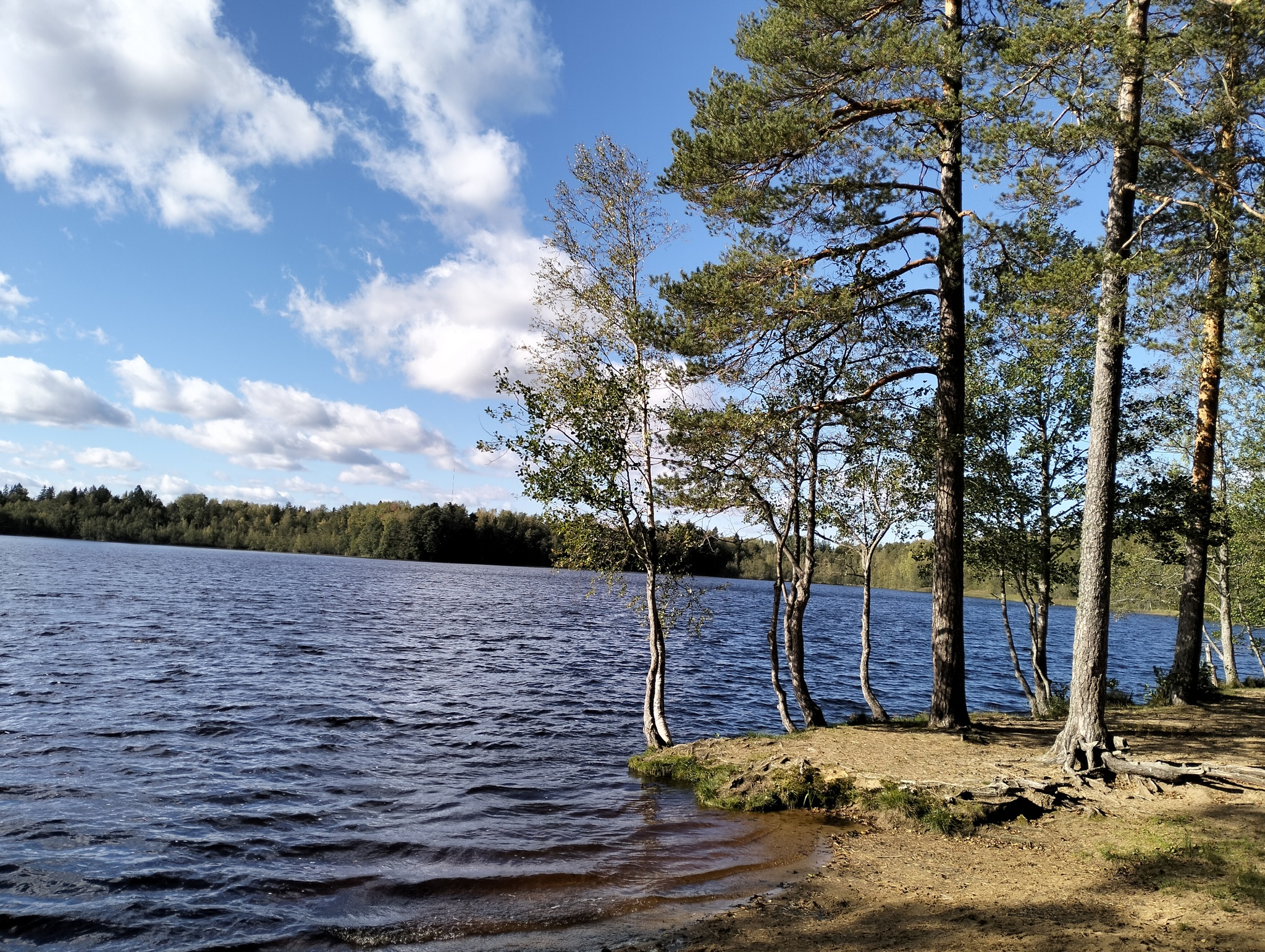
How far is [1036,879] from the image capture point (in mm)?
7625

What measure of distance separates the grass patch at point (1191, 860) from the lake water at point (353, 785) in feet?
12.8

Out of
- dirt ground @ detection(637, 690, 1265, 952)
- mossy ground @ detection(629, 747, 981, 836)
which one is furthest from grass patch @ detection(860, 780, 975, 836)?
dirt ground @ detection(637, 690, 1265, 952)

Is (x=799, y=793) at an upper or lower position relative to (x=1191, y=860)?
lower

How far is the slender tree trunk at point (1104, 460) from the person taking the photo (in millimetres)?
10867

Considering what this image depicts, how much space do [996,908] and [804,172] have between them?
12.2 metres

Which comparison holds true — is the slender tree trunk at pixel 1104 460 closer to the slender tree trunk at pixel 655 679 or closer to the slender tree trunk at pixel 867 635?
the slender tree trunk at pixel 867 635

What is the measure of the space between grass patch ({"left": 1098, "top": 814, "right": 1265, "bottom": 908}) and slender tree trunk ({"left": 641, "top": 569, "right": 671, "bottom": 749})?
8.72 m

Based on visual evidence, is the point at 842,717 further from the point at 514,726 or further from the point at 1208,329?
the point at 1208,329

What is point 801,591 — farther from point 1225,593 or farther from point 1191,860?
point 1225,593

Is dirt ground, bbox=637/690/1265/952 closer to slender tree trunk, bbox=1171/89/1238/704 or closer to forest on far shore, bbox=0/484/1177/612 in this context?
slender tree trunk, bbox=1171/89/1238/704

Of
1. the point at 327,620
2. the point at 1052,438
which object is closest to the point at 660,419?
the point at 1052,438

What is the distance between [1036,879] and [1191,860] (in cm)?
167

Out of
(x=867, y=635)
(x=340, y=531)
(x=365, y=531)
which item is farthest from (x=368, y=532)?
(x=867, y=635)

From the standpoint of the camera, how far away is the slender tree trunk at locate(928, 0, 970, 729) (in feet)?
44.6
